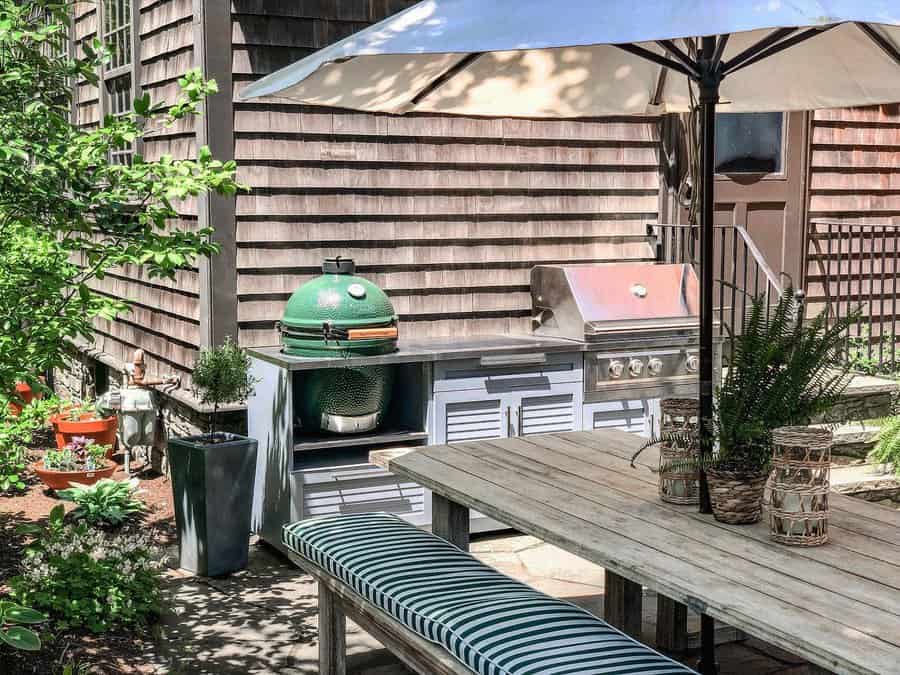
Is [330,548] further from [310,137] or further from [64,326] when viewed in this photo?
[310,137]

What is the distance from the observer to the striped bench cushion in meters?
2.95

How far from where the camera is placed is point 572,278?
22.6ft

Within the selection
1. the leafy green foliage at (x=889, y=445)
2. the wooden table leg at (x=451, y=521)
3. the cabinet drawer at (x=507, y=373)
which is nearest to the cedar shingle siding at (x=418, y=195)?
the cabinet drawer at (x=507, y=373)

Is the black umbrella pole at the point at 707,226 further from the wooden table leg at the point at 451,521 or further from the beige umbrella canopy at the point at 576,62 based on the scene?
the wooden table leg at the point at 451,521

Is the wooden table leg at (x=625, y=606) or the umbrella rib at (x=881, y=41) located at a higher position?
the umbrella rib at (x=881, y=41)

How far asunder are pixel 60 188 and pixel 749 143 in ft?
18.3

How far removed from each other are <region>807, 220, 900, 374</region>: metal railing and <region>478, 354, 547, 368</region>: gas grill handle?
109 inches

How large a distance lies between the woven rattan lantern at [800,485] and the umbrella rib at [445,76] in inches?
76.6

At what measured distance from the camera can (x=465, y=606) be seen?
3330mm

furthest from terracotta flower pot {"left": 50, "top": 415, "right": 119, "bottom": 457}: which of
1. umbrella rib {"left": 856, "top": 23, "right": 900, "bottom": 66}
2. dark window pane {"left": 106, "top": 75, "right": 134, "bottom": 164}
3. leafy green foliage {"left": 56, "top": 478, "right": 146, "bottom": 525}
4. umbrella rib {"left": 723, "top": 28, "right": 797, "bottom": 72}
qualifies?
umbrella rib {"left": 856, "top": 23, "right": 900, "bottom": 66}

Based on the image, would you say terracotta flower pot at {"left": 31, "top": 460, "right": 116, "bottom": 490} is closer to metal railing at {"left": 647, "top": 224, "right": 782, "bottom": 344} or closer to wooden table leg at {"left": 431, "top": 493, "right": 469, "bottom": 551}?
wooden table leg at {"left": 431, "top": 493, "right": 469, "bottom": 551}

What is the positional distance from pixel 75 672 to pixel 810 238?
6.23m

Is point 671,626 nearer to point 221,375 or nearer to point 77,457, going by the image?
point 221,375

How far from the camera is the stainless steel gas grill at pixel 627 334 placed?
21.6ft
